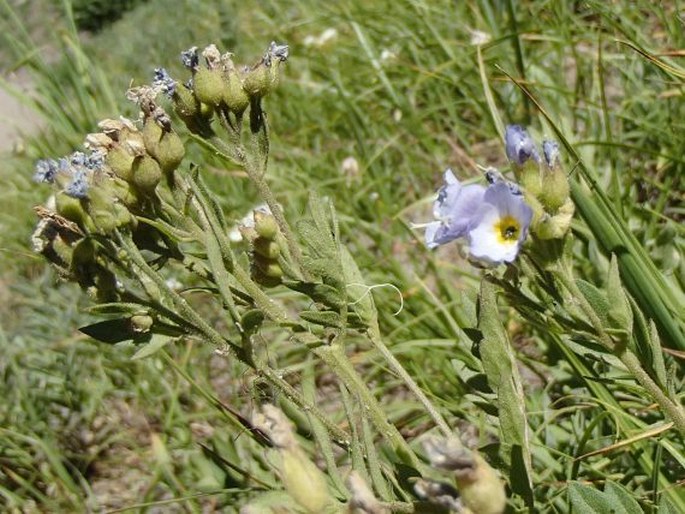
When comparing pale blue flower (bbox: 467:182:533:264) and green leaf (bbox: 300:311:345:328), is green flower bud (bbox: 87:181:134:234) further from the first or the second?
pale blue flower (bbox: 467:182:533:264)

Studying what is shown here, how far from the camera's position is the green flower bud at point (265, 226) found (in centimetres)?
89

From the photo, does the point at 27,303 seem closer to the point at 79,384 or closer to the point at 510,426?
the point at 79,384

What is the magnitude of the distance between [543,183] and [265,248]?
26 cm

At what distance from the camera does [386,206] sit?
6.67ft

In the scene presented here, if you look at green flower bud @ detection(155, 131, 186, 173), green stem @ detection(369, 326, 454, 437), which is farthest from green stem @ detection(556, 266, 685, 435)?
green flower bud @ detection(155, 131, 186, 173)

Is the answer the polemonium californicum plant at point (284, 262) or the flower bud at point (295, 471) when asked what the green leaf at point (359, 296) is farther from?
the flower bud at point (295, 471)

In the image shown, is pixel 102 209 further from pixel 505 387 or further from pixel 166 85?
pixel 505 387

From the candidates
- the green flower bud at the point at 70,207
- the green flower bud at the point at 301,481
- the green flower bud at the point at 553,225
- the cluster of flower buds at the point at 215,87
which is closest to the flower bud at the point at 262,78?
the cluster of flower buds at the point at 215,87

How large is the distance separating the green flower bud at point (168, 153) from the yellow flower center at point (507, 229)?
11.9 inches

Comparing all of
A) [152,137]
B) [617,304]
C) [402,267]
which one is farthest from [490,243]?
[402,267]

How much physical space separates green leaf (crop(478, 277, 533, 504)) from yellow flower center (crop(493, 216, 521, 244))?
48 millimetres

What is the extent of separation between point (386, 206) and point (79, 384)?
72 cm

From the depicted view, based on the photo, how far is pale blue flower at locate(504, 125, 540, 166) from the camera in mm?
822

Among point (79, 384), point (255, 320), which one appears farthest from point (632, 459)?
point (79, 384)
